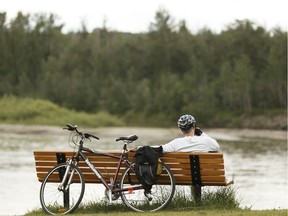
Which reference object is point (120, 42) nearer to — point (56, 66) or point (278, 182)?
point (56, 66)

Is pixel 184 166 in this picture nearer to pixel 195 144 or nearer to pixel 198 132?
pixel 195 144

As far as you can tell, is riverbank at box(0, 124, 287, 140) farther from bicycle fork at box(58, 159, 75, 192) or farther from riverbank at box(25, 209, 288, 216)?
riverbank at box(25, 209, 288, 216)

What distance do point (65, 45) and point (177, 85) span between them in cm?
2558

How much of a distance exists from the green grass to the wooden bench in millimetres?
69867

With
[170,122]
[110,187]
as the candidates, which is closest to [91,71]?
[170,122]

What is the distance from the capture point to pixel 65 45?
10888 centimetres

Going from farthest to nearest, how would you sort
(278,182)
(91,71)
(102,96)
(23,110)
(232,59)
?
(91,71) < (102,96) < (232,59) < (23,110) < (278,182)

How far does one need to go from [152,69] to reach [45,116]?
22.2m

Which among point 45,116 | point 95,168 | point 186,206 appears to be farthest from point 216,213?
point 45,116

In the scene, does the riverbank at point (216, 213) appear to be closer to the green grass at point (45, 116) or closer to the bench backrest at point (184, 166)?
the bench backrest at point (184, 166)

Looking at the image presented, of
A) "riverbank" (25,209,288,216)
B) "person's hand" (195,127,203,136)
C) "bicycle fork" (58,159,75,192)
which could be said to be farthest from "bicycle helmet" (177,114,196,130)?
"bicycle fork" (58,159,75,192)

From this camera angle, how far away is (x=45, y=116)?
83062mm

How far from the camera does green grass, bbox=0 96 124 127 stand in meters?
80.3

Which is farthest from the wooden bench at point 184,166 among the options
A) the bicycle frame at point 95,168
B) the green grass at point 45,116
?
the green grass at point 45,116
